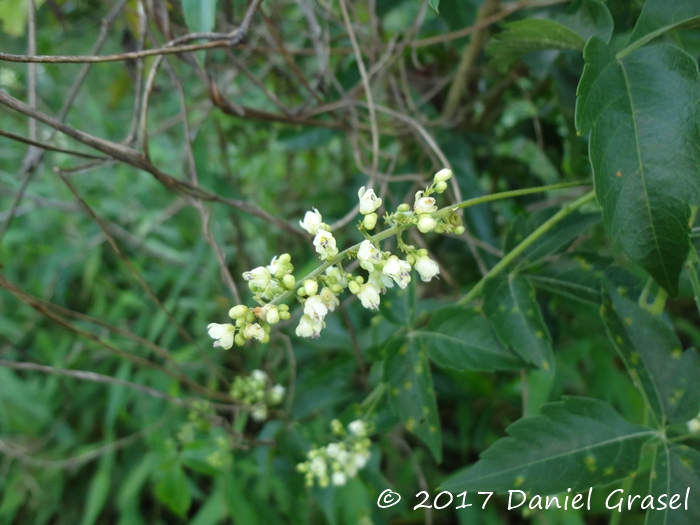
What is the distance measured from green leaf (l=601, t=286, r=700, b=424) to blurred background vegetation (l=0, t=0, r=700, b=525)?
0.52 ft

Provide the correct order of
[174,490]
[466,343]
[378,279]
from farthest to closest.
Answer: [174,490] → [466,343] → [378,279]

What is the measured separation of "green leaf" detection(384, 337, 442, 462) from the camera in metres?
1.09

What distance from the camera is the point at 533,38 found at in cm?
102

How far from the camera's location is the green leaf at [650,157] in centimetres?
75

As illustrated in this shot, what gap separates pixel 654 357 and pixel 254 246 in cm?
210

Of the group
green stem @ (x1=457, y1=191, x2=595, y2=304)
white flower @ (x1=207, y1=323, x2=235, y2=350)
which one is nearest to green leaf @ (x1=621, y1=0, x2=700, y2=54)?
green stem @ (x1=457, y1=191, x2=595, y2=304)

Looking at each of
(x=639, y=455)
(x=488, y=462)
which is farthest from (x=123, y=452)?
(x=639, y=455)

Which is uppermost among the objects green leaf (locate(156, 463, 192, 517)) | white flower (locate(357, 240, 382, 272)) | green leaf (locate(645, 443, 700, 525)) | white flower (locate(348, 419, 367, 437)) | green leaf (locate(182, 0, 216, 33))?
green leaf (locate(182, 0, 216, 33))

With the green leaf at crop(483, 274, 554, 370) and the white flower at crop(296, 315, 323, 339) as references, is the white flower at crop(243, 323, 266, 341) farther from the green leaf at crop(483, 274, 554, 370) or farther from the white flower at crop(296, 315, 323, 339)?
the green leaf at crop(483, 274, 554, 370)

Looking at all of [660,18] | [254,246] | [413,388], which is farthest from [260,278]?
[254,246]

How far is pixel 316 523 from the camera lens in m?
2.01

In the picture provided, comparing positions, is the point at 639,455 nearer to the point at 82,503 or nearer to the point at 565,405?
the point at 565,405

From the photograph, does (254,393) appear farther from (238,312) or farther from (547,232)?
(547,232)

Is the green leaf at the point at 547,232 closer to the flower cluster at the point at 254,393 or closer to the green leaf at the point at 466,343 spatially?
the green leaf at the point at 466,343
